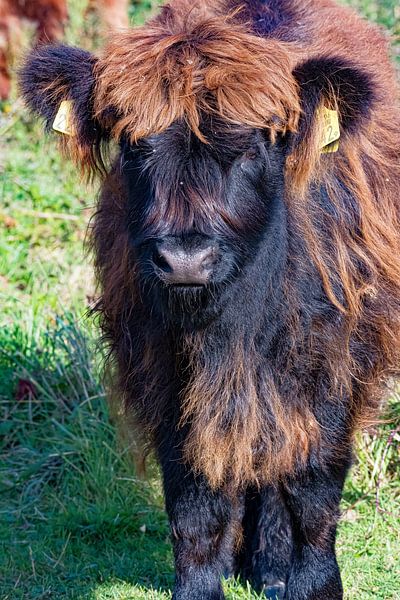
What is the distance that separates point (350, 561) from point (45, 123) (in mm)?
2369

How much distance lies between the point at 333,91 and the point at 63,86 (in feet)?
3.15

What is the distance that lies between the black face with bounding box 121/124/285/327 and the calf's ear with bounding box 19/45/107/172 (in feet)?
0.96

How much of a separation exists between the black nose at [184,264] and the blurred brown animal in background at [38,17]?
6.41 m

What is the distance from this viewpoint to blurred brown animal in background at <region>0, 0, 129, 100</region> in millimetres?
9055

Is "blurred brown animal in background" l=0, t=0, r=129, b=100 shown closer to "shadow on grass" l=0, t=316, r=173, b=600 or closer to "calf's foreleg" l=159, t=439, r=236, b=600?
"shadow on grass" l=0, t=316, r=173, b=600

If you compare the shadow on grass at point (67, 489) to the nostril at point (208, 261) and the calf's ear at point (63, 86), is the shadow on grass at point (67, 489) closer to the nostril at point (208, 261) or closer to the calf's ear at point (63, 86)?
the nostril at point (208, 261)

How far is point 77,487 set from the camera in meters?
5.16

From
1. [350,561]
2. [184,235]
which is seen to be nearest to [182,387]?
[184,235]

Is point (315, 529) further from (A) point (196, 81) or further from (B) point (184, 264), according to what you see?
(A) point (196, 81)

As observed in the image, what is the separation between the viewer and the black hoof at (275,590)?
171 inches

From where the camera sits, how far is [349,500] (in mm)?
4949

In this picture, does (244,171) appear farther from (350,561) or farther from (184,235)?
(350,561)

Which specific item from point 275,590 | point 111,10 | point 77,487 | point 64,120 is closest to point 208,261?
point 64,120

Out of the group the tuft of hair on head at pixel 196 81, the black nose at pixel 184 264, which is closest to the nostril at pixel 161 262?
the black nose at pixel 184 264
